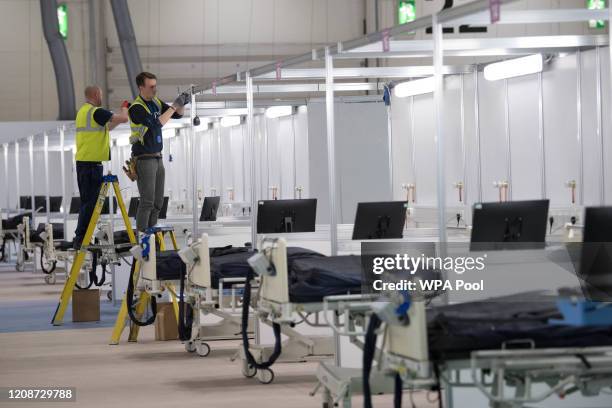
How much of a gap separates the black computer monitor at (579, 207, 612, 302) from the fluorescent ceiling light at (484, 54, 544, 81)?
16.7 feet

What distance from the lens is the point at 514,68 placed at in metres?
10.6

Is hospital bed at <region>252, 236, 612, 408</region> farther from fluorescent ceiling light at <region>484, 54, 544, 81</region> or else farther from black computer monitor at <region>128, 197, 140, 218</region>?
black computer monitor at <region>128, 197, 140, 218</region>

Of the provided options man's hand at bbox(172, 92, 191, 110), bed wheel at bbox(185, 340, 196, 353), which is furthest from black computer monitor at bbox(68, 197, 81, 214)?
bed wheel at bbox(185, 340, 196, 353)

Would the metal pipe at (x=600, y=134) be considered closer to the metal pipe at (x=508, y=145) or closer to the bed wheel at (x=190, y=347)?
the metal pipe at (x=508, y=145)

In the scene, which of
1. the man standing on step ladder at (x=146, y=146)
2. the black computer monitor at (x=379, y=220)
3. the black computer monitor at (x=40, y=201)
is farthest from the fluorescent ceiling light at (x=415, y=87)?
the black computer monitor at (x=40, y=201)

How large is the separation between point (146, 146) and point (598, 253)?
221 inches

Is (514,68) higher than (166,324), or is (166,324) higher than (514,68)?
(514,68)

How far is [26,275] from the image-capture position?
1945 centimetres

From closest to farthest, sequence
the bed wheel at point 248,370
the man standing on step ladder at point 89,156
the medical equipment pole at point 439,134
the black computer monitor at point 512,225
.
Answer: the medical equipment pole at point 439,134
the black computer monitor at point 512,225
the bed wheel at point 248,370
the man standing on step ladder at point 89,156

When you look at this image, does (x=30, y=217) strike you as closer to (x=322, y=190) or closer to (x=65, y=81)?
(x=65, y=81)

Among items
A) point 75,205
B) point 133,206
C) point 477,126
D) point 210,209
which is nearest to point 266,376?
point 477,126

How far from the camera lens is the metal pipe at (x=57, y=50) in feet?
66.7

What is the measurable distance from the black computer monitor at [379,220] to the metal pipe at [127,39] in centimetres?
1234

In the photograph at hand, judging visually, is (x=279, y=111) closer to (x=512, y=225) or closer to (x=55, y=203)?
(x=55, y=203)
